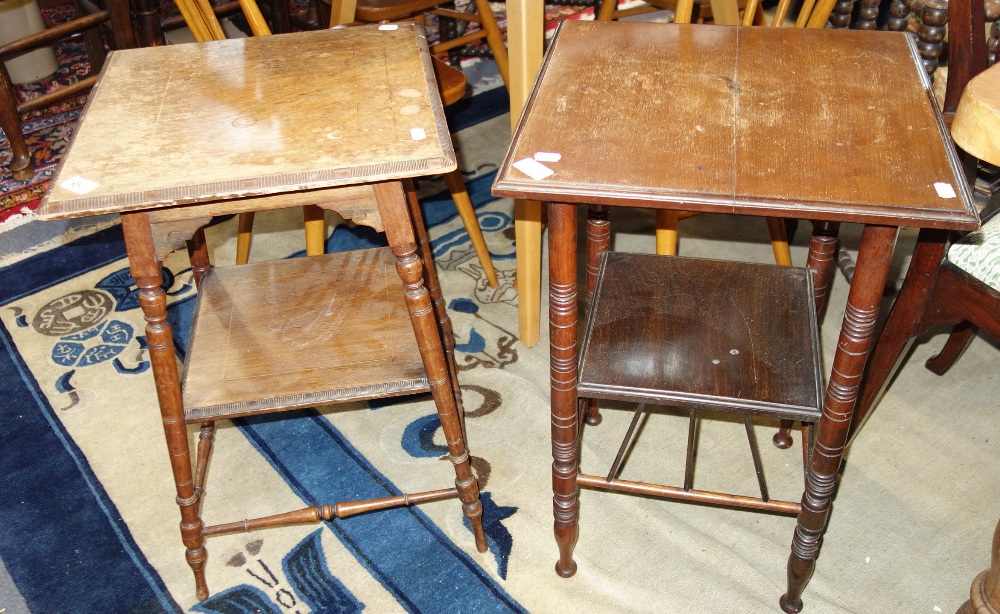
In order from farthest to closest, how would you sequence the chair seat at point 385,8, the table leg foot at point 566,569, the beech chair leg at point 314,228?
the chair seat at point 385,8 < the beech chair leg at point 314,228 < the table leg foot at point 566,569

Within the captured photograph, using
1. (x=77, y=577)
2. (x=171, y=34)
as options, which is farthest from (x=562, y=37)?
(x=171, y=34)

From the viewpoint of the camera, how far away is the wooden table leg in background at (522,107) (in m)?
1.76

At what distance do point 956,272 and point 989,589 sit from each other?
49 centimetres

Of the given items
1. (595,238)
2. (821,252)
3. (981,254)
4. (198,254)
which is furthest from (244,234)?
(981,254)

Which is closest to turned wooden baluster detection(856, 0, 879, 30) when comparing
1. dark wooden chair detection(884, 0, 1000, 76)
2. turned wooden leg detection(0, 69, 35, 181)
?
dark wooden chair detection(884, 0, 1000, 76)

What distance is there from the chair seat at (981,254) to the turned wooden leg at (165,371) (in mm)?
1240

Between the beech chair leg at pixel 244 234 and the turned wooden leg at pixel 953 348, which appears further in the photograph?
the beech chair leg at pixel 244 234

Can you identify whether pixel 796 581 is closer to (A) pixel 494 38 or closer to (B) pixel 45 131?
(A) pixel 494 38

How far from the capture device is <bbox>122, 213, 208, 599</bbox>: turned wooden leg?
1.28 metres

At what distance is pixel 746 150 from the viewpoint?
1192mm

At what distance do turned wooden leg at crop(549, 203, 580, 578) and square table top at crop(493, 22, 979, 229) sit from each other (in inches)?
3.9

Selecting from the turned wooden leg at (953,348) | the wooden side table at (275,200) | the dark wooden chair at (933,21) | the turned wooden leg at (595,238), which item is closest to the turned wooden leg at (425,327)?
the wooden side table at (275,200)

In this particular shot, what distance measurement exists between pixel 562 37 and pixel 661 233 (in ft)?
1.96

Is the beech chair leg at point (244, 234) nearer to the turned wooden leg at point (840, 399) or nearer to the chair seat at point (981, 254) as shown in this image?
the turned wooden leg at point (840, 399)
